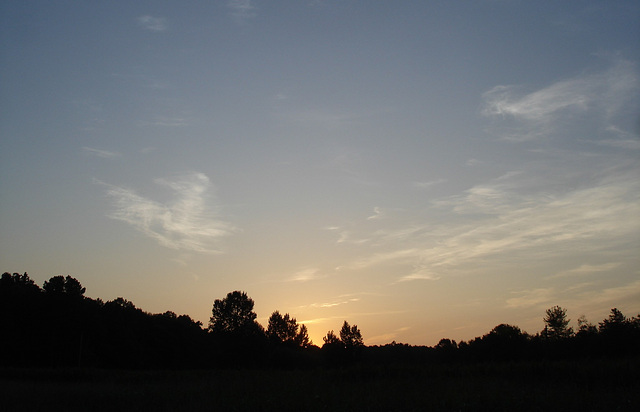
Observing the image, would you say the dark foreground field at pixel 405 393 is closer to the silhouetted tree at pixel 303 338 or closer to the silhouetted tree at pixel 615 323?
the silhouetted tree at pixel 615 323

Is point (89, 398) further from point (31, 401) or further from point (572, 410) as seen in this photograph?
point (572, 410)

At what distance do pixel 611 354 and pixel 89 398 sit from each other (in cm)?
4414

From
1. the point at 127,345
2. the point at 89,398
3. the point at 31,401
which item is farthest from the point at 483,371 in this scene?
the point at 127,345

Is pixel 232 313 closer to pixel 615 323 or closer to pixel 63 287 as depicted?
pixel 63 287

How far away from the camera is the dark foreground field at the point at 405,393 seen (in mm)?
16031

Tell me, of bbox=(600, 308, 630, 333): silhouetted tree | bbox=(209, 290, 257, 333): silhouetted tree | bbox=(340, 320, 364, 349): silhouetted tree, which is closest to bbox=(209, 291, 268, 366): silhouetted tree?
bbox=(209, 290, 257, 333): silhouetted tree

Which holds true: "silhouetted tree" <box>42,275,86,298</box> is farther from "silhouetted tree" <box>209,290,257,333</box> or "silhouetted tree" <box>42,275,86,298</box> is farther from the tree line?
"silhouetted tree" <box>209,290,257,333</box>

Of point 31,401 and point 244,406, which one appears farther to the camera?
point 31,401

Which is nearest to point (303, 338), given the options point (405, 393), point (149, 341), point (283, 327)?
point (283, 327)

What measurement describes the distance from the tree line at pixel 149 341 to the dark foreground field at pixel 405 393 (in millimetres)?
24447

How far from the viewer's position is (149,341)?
2879 inches

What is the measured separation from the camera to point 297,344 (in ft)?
403

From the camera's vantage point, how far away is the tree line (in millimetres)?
51500

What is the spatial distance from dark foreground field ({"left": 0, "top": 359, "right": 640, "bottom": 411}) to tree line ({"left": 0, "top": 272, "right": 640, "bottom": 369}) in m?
24.4
